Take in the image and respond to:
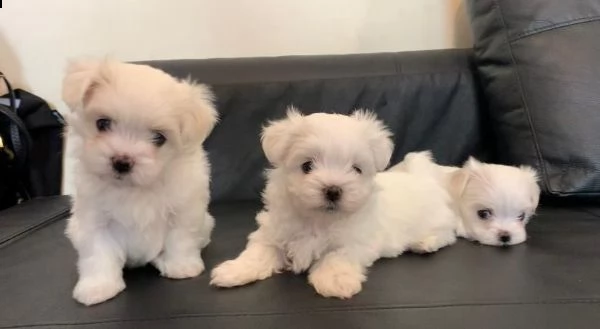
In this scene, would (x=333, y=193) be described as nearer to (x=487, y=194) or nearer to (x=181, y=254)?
(x=181, y=254)

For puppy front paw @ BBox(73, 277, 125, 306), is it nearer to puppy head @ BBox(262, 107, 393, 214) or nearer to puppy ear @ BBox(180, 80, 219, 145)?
puppy ear @ BBox(180, 80, 219, 145)

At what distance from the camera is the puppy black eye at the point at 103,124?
1542mm

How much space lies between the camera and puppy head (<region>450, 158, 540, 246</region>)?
204cm

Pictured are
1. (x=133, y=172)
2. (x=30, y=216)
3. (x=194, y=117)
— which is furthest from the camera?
(x=30, y=216)

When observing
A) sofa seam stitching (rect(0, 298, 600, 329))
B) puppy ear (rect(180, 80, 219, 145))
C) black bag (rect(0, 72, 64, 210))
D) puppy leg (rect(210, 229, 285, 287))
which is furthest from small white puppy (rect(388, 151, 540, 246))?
black bag (rect(0, 72, 64, 210))

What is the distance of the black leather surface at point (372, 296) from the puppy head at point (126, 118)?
12.4 inches

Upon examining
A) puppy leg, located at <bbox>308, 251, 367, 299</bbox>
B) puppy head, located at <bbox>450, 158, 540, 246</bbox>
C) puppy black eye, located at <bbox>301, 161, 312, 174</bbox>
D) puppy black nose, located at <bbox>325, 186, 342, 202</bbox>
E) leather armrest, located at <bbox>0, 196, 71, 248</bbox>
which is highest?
puppy black eye, located at <bbox>301, 161, 312, 174</bbox>

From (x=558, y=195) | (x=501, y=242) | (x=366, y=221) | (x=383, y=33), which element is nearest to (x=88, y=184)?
(x=366, y=221)

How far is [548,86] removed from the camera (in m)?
2.24

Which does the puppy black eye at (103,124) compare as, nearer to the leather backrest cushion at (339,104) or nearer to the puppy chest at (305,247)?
the puppy chest at (305,247)

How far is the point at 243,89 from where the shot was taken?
2486 millimetres

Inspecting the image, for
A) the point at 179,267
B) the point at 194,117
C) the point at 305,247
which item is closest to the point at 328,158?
the point at 305,247

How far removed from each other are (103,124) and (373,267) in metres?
0.81

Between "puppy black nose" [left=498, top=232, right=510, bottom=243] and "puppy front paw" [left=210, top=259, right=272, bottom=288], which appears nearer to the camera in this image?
"puppy front paw" [left=210, top=259, right=272, bottom=288]
